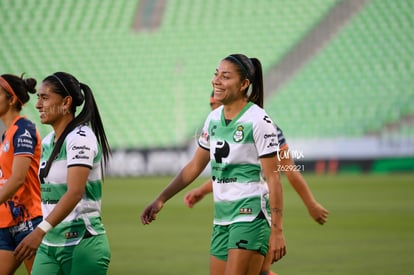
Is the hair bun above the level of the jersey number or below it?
above

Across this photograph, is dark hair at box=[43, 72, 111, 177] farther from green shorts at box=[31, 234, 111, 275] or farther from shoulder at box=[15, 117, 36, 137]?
shoulder at box=[15, 117, 36, 137]

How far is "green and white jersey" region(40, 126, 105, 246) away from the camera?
209 inches

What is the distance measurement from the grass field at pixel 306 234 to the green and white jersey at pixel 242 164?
4409 millimetres

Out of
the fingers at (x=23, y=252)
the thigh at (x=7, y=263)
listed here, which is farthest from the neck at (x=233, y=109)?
the thigh at (x=7, y=263)

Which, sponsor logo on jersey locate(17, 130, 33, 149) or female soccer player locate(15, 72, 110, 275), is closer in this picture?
female soccer player locate(15, 72, 110, 275)

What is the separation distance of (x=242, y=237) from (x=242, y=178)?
0.42 meters

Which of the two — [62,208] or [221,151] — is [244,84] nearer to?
[221,151]

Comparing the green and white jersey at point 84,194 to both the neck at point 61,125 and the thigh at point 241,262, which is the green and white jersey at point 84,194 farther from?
the thigh at point 241,262

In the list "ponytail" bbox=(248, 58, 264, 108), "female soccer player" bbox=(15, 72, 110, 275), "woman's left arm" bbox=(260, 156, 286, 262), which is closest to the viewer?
"female soccer player" bbox=(15, 72, 110, 275)

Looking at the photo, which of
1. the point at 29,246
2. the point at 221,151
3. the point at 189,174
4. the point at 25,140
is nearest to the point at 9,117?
the point at 25,140

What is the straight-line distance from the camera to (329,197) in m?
20.8

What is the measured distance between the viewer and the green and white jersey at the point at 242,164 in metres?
5.70

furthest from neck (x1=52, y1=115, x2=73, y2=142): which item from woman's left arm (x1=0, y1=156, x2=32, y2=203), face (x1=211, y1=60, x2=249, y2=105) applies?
face (x1=211, y1=60, x2=249, y2=105)

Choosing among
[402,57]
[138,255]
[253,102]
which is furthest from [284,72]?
[253,102]
